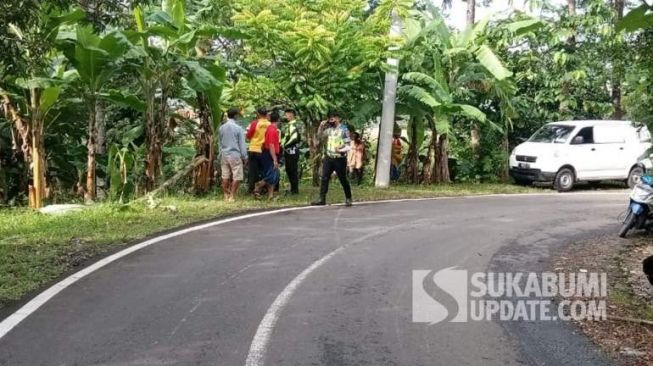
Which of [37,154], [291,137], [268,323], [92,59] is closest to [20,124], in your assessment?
[37,154]

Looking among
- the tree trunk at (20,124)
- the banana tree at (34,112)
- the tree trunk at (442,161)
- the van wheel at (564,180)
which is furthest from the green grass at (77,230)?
the van wheel at (564,180)

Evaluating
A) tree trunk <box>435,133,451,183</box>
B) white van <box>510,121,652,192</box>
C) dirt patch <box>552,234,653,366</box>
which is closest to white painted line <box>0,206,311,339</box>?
dirt patch <box>552,234,653,366</box>

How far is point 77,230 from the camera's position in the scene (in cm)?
922

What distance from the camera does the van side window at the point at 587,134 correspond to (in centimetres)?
1817

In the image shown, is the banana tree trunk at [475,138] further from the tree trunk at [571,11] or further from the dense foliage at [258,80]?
the tree trunk at [571,11]

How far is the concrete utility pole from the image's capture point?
1595cm

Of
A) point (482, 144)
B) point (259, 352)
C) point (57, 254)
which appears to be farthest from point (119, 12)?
point (482, 144)

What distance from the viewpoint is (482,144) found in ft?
68.8

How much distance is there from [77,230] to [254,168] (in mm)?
4755

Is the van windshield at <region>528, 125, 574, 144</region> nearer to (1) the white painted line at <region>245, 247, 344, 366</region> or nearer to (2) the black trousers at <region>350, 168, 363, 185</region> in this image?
(2) the black trousers at <region>350, 168, 363, 185</region>

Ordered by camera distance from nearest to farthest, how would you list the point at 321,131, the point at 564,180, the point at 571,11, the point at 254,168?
the point at 254,168 → the point at 321,131 → the point at 564,180 → the point at 571,11

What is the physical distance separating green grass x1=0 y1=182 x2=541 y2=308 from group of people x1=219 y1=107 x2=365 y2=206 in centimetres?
43

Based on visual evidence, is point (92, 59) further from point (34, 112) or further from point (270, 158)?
point (270, 158)

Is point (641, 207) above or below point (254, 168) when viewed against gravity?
below
